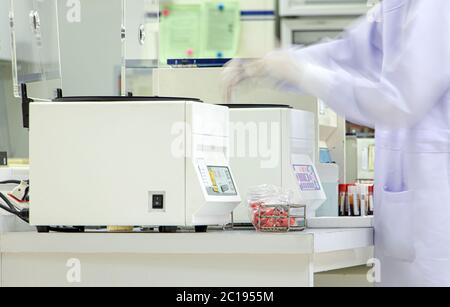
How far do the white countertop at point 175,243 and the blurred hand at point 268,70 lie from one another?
36 centimetres

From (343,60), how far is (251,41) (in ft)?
6.80

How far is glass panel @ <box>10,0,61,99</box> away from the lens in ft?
7.26

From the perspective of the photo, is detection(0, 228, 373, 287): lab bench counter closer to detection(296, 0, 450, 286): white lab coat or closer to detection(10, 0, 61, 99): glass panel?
detection(296, 0, 450, 286): white lab coat

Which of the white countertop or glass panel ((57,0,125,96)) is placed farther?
glass panel ((57,0,125,96))

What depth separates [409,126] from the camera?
1.98 meters

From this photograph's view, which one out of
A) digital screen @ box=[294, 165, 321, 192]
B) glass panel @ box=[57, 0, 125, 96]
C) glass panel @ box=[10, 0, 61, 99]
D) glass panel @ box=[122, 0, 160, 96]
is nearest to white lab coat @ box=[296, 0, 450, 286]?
digital screen @ box=[294, 165, 321, 192]

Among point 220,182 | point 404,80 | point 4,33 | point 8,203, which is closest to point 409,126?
point 404,80

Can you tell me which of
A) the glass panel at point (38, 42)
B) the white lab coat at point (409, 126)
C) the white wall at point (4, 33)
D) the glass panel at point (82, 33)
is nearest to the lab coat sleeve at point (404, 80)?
the white lab coat at point (409, 126)

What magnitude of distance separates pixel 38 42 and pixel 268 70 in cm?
66

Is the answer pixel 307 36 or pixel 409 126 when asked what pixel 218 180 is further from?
pixel 307 36

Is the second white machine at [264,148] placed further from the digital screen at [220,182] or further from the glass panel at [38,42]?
the glass panel at [38,42]

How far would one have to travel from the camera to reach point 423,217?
201cm

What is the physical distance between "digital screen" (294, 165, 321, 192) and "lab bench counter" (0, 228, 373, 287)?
292 millimetres
